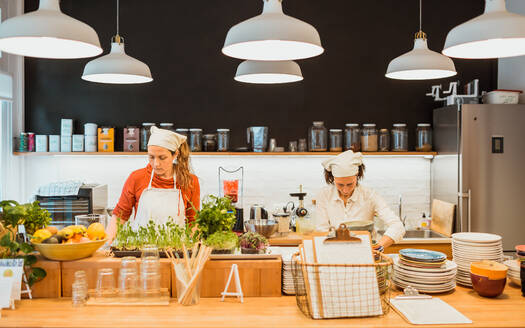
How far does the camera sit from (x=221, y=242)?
7.45 feet

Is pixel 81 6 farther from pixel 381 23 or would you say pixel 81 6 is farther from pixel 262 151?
pixel 381 23

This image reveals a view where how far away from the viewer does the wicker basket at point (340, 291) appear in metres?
1.92

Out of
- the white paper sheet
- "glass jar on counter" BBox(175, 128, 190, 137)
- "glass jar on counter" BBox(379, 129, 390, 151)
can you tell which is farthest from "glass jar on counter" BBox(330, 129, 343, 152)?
the white paper sheet

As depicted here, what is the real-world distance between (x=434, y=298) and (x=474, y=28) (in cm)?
122

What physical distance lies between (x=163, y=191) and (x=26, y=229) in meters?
1.19

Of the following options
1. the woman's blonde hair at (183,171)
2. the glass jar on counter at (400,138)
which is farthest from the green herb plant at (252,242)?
the glass jar on counter at (400,138)

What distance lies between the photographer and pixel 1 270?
205 centimetres

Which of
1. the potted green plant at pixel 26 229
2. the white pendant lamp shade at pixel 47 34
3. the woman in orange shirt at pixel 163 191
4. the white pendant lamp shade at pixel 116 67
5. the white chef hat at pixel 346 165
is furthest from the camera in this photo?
the white chef hat at pixel 346 165

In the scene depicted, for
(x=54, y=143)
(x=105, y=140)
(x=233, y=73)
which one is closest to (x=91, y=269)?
(x=105, y=140)

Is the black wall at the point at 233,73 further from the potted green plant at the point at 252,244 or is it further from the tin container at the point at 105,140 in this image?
the potted green plant at the point at 252,244

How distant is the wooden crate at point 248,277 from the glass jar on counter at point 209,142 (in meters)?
2.85

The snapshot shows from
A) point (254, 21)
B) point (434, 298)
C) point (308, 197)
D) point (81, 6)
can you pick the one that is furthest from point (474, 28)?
point (81, 6)

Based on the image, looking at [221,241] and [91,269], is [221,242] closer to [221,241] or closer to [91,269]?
[221,241]

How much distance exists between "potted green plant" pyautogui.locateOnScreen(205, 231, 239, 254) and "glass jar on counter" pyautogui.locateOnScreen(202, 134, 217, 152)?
2.73 metres
